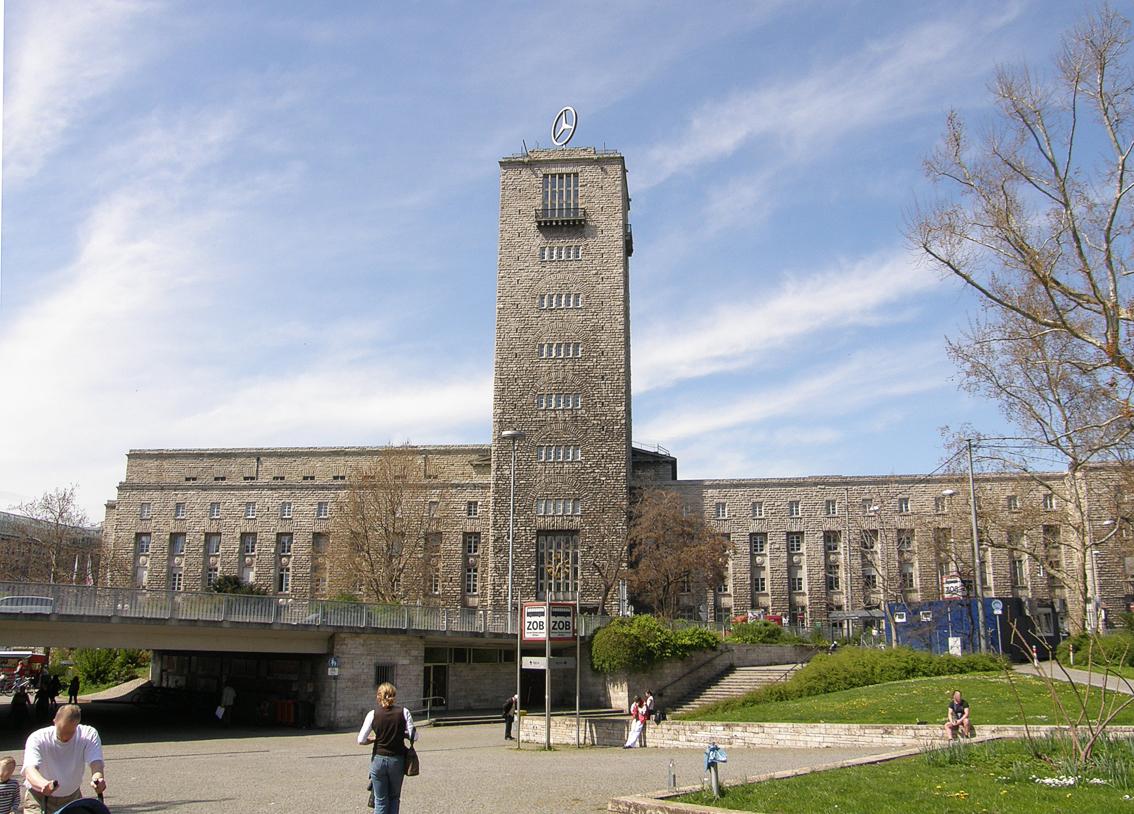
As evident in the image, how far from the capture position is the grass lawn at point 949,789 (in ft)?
37.7

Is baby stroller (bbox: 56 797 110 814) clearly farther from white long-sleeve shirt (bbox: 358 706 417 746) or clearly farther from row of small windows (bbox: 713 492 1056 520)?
row of small windows (bbox: 713 492 1056 520)

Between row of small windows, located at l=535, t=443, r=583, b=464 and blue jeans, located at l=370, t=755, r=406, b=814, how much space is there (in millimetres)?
54019

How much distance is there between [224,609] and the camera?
31375 mm

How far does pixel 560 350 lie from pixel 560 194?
1143cm

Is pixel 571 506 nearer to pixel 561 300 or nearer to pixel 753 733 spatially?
pixel 561 300

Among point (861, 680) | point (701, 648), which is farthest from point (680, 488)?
point (861, 680)

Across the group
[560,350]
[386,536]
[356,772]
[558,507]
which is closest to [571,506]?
[558,507]

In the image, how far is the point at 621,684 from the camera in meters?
42.8

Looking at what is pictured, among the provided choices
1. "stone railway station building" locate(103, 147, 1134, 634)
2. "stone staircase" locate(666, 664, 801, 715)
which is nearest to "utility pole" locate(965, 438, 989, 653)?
"stone staircase" locate(666, 664, 801, 715)

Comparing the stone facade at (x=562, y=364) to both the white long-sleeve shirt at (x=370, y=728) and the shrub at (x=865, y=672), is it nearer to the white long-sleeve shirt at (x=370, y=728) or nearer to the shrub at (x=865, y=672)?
the shrub at (x=865, y=672)

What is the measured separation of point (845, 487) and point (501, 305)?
27807 mm

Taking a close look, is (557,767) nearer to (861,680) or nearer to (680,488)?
(861,680)

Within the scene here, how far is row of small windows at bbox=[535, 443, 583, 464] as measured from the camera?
213 ft

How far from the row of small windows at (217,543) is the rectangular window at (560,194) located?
99.0ft
